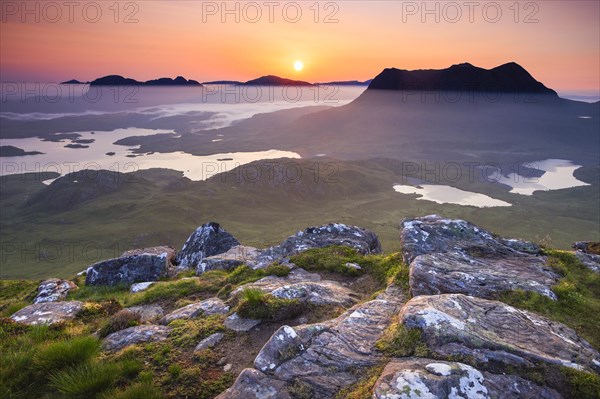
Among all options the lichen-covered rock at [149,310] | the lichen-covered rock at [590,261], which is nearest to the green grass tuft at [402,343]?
the lichen-covered rock at [149,310]

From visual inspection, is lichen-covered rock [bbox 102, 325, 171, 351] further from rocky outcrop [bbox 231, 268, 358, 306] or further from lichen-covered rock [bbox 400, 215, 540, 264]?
lichen-covered rock [bbox 400, 215, 540, 264]

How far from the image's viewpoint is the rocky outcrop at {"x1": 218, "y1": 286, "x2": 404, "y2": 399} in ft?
23.0

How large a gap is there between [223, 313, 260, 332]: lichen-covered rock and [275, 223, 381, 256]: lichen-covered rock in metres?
10.6

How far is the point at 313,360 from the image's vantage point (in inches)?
307

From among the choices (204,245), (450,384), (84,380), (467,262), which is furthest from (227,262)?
(450,384)

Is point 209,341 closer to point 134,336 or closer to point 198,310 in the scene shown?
point 134,336

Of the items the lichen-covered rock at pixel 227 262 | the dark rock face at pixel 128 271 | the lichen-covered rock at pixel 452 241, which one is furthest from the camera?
the dark rock face at pixel 128 271

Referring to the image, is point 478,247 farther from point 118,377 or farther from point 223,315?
point 118,377

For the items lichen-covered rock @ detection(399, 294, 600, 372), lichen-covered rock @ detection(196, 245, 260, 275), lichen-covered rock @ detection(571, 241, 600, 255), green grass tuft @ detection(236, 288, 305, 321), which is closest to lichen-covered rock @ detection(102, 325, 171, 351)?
green grass tuft @ detection(236, 288, 305, 321)

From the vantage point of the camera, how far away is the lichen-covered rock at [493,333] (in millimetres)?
7383

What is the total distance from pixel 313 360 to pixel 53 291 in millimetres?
21394

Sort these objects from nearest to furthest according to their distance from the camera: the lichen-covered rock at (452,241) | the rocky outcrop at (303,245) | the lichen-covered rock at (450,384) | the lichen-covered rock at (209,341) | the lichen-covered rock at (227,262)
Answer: the lichen-covered rock at (450,384) → the lichen-covered rock at (209,341) → the lichen-covered rock at (452,241) → the lichen-covered rock at (227,262) → the rocky outcrop at (303,245)

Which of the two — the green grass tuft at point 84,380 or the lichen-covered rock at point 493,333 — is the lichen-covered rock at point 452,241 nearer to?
the lichen-covered rock at point 493,333

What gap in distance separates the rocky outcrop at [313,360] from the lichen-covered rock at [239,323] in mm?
2269
